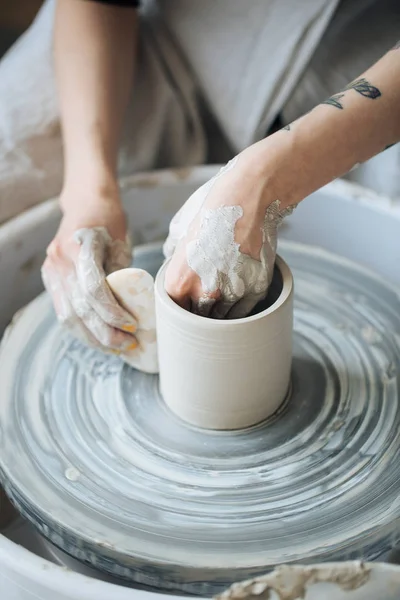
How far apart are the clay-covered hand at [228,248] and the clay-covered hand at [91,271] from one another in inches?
6.2

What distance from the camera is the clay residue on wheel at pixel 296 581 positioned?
0.74m

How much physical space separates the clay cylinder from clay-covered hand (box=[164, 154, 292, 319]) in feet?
0.12

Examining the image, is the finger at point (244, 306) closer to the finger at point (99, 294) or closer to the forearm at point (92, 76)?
the finger at point (99, 294)

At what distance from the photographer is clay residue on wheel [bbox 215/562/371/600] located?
0.74 metres

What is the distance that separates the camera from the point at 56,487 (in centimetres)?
96

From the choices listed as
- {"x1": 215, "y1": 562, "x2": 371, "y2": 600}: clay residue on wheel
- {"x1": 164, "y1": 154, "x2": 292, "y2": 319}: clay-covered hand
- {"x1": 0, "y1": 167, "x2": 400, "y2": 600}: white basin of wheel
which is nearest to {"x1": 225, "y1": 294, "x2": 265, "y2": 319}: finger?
{"x1": 164, "y1": 154, "x2": 292, "y2": 319}: clay-covered hand

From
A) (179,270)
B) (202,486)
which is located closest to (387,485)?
(202,486)

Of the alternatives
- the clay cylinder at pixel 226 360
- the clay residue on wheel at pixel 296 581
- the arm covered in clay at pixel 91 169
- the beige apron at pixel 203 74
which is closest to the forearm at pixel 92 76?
the arm covered in clay at pixel 91 169

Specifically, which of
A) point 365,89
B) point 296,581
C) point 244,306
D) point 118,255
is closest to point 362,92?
point 365,89

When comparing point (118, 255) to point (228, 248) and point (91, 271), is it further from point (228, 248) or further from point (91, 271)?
point (228, 248)

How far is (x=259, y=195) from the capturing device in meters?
0.94

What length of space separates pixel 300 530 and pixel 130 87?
110 cm

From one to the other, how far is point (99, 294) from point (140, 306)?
0.07 m

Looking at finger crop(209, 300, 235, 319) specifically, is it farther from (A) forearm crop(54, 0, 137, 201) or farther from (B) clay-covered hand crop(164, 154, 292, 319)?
(A) forearm crop(54, 0, 137, 201)
